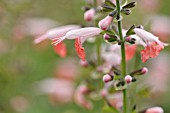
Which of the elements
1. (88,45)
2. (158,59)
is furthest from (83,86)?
(158,59)

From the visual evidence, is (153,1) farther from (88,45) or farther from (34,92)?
(34,92)

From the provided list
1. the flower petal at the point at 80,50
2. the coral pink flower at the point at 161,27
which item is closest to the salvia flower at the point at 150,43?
the flower petal at the point at 80,50

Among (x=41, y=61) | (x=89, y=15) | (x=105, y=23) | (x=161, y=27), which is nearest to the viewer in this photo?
(x=105, y=23)

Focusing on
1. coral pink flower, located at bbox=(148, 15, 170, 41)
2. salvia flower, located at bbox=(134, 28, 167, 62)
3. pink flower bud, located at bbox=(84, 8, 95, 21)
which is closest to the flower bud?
pink flower bud, located at bbox=(84, 8, 95, 21)

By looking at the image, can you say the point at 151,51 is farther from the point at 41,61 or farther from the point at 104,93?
the point at 41,61

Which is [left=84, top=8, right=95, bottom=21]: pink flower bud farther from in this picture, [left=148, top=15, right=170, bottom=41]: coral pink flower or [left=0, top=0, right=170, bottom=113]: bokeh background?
[left=148, top=15, right=170, bottom=41]: coral pink flower

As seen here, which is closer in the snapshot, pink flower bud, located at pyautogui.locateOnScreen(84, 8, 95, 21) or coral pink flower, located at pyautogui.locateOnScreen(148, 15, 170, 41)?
pink flower bud, located at pyautogui.locateOnScreen(84, 8, 95, 21)

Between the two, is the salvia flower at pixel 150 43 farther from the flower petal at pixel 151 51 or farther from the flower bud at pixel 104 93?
the flower bud at pixel 104 93

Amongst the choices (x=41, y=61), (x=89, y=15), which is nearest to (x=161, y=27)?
(x=41, y=61)
